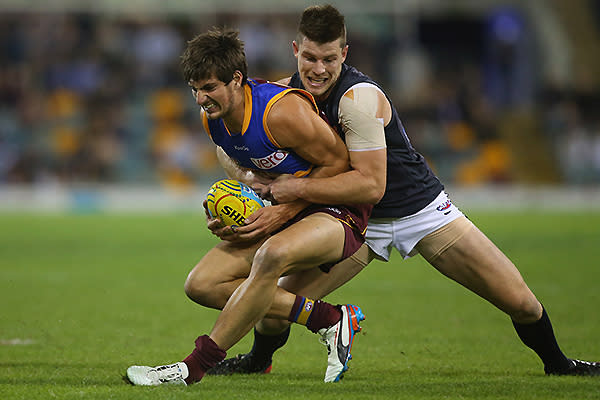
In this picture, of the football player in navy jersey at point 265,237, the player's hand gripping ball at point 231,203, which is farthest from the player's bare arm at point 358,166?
the player's hand gripping ball at point 231,203

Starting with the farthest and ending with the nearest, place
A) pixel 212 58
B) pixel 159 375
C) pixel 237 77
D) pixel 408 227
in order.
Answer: pixel 408 227 → pixel 237 77 → pixel 212 58 → pixel 159 375

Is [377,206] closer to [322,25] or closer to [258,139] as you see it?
[258,139]

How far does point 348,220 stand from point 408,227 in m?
0.46

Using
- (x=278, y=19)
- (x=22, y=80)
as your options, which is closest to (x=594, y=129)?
(x=278, y=19)

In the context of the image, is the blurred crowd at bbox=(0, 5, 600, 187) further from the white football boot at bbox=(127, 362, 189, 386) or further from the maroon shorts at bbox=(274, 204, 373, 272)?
the white football boot at bbox=(127, 362, 189, 386)

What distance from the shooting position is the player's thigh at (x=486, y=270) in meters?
5.45

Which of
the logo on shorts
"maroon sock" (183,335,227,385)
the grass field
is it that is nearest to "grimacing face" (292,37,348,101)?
the logo on shorts

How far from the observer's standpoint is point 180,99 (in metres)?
24.4

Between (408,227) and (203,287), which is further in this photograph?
(408,227)

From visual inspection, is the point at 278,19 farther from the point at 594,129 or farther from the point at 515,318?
the point at 515,318

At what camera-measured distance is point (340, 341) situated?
5.36 meters

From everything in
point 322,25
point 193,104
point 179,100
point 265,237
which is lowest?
point 193,104

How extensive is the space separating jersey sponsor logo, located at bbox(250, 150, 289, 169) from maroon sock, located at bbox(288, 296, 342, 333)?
789 mm

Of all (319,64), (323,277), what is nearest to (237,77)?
(319,64)
